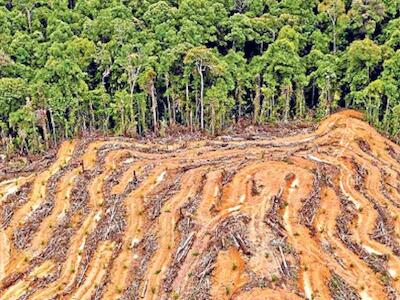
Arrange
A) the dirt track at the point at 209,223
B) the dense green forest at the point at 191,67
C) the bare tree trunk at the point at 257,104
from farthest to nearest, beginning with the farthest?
the bare tree trunk at the point at 257,104 < the dense green forest at the point at 191,67 < the dirt track at the point at 209,223

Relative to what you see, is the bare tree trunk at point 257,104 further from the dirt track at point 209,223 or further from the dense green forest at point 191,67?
the dirt track at point 209,223

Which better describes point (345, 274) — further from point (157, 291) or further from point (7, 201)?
point (7, 201)

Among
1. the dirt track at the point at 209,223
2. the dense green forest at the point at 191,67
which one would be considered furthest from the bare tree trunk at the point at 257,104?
the dirt track at the point at 209,223

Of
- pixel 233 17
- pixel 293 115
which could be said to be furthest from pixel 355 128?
pixel 233 17

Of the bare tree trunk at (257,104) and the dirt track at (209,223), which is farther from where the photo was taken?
the bare tree trunk at (257,104)

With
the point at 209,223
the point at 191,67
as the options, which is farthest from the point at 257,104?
the point at 209,223

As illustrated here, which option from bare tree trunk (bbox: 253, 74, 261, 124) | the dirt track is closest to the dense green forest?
bare tree trunk (bbox: 253, 74, 261, 124)

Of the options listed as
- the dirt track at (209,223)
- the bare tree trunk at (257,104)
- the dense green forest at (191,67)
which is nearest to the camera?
the dirt track at (209,223)
